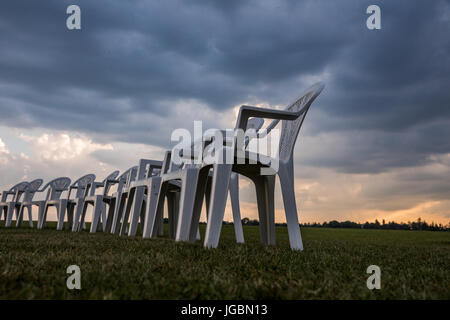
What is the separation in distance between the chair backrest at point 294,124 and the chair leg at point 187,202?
1.06m

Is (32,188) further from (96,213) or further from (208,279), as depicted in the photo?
(208,279)

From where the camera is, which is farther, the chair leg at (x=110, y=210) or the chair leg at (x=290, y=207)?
the chair leg at (x=110, y=210)

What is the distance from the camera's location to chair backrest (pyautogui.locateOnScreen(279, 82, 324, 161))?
360 centimetres

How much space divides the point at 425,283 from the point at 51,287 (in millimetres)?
1918

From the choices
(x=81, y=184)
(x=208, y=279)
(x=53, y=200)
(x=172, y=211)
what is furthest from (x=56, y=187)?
(x=208, y=279)

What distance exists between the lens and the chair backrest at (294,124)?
3600 millimetres

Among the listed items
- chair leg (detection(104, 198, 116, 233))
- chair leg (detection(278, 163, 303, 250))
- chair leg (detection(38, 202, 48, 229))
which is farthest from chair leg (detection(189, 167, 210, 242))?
chair leg (detection(38, 202, 48, 229))

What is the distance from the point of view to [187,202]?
4105 millimetres

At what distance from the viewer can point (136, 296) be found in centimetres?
143

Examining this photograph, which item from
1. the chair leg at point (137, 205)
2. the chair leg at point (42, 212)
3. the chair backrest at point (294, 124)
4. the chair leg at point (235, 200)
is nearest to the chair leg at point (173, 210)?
the chair leg at point (137, 205)

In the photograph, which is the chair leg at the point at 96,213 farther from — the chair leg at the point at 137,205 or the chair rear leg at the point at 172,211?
the chair leg at the point at 137,205

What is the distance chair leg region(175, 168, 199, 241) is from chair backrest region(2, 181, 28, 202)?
11.1 m
